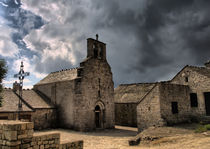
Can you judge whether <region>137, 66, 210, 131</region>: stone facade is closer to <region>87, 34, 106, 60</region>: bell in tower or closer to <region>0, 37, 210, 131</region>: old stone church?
<region>0, 37, 210, 131</region>: old stone church

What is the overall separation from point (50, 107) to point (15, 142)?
16.5m

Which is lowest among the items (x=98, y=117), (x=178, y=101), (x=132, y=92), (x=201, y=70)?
(x=98, y=117)

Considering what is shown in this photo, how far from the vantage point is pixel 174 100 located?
717 inches

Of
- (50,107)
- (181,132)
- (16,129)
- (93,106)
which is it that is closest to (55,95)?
(50,107)

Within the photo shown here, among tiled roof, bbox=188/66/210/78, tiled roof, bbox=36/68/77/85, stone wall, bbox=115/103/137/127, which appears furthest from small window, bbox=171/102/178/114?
tiled roof, bbox=36/68/77/85

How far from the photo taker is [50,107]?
909 inches

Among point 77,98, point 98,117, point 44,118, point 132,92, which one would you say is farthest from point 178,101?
point 44,118

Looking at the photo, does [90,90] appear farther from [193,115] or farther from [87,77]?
[193,115]

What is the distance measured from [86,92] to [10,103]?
870 centimetres

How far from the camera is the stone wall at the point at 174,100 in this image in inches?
672

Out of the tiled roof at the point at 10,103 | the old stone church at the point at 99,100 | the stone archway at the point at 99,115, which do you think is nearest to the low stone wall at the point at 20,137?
the old stone church at the point at 99,100

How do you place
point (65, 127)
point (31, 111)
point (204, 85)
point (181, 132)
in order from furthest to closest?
point (65, 127) → point (31, 111) → point (204, 85) → point (181, 132)

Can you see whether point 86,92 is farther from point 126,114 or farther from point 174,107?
point 174,107

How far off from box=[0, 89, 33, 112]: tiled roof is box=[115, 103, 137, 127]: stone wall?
41.9 feet
